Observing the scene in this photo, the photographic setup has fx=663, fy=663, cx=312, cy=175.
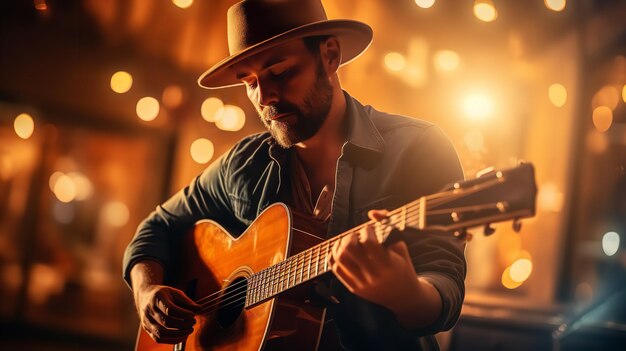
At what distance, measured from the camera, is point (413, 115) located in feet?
15.2

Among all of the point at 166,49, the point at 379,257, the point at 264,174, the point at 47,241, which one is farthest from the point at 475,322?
the point at 47,241

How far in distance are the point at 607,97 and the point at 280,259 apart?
130 inches

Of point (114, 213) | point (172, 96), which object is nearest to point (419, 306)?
point (172, 96)

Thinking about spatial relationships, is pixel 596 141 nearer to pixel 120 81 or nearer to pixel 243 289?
pixel 243 289

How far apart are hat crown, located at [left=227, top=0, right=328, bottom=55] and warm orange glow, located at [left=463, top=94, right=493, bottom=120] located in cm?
274

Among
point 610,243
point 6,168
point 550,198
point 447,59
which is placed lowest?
point 610,243

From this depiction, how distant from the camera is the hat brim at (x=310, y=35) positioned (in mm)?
1646

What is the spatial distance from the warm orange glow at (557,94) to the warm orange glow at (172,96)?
2.87 meters

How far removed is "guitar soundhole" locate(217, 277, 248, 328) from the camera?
64.6 inches

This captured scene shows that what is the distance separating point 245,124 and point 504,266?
2272 mm

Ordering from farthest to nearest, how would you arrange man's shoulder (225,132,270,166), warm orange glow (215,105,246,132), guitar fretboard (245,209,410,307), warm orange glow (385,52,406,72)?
1. warm orange glow (215,105,246,132)
2. warm orange glow (385,52,406,72)
3. man's shoulder (225,132,270,166)
4. guitar fretboard (245,209,410,307)

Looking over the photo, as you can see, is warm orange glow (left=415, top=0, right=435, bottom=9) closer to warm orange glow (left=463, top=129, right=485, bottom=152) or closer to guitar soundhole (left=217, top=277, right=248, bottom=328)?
warm orange glow (left=463, top=129, right=485, bottom=152)

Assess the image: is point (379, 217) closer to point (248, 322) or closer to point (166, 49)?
point (248, 322)

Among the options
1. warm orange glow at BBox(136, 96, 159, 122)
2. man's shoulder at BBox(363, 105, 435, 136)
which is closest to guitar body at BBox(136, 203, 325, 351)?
man's shoulder at BBox(363, 105, 435, 136)
